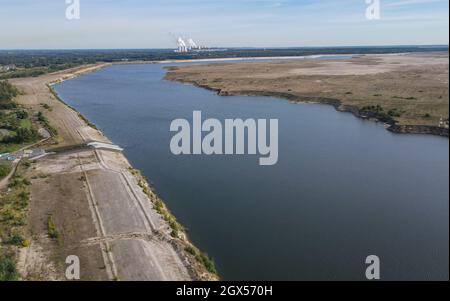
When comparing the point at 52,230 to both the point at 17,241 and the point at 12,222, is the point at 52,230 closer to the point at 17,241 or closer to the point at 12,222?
the point at 17,241

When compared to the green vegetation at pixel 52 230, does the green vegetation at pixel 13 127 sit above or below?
above

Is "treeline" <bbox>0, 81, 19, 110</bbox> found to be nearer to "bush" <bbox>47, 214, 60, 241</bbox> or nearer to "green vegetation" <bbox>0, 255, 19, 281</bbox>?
"bush" <bbox>47, 214, 60, 241</bbox>

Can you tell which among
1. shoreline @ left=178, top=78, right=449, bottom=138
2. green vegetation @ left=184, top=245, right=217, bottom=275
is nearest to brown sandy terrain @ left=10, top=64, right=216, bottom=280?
green vegetation @ left=184, top=245, right=217, bottom=275

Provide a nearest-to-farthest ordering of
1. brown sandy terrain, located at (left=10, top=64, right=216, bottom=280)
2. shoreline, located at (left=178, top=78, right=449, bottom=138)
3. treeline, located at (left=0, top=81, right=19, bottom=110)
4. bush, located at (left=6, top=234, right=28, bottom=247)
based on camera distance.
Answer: brown sandy terrain, located at (left=10, top=64, right=216, bottom=280), bush, located at (left=6, top=234, right=28, bottom=247), shoreline, located at (left=178, top=78, right=449, bottom=138), treeline, located at (left=0, top=81, right=19, bottom=110)

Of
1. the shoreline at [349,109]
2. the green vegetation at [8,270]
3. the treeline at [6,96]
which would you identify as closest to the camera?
the green vegetation at [8,270]

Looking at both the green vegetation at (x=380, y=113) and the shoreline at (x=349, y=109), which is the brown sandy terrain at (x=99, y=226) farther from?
the green vegetation at (x=380, y=113)

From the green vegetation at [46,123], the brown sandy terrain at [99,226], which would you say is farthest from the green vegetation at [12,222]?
the green vegetation at [46,123]
